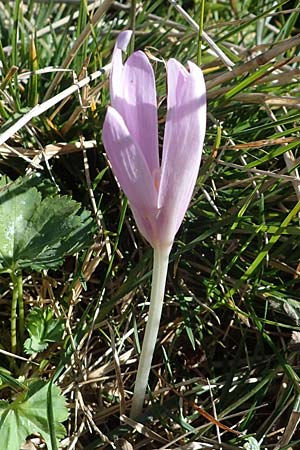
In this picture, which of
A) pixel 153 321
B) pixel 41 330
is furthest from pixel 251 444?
pixel 41 330

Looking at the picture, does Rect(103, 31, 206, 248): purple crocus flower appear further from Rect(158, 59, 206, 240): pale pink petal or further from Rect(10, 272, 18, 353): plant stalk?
Rect(10, 272, 18, 353): plant stalk

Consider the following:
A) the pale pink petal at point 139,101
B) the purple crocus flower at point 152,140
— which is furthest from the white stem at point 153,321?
the pale pink petal at point 139,101

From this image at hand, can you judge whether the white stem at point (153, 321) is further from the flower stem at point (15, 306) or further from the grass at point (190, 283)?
the flower stem at point (15, 306)

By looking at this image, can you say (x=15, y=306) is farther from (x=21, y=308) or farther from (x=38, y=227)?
(x=38, y=227)

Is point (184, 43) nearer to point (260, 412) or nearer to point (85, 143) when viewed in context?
point (85, 143)

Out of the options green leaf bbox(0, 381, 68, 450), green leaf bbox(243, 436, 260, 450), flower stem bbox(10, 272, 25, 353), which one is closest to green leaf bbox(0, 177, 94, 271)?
flower stem bbox(10, 272, 25, 353)
